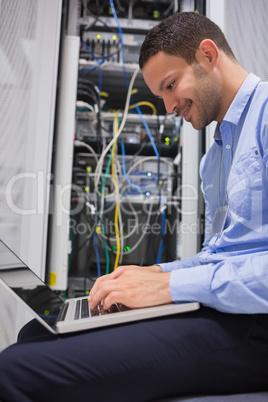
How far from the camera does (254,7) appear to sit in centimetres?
126

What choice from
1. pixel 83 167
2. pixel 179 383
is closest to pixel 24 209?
pixel 83 167

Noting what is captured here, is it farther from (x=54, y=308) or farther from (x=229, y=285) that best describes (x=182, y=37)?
(x=54, y=308)

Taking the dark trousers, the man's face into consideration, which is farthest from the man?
the man's face

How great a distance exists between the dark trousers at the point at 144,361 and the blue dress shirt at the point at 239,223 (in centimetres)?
5

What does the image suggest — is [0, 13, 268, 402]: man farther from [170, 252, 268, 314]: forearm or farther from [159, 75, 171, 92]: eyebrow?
[159, 75, 171, 92]: eyebrow

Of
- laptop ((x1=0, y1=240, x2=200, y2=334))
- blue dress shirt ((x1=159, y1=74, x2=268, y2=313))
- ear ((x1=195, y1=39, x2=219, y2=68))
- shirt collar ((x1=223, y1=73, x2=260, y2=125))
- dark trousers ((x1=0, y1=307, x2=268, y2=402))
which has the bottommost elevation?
dark trousers ((x1=0, y1=307, x2=268, y2=402))

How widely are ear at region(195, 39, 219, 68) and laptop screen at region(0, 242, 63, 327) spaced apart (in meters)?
0.68

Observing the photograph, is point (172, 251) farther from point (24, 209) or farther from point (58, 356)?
point (58, 356)

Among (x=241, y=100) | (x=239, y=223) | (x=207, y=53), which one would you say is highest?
(x=207, y=53)

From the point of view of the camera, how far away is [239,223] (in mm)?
673

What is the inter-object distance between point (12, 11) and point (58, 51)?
0.50m

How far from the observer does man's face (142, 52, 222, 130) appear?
816 mm

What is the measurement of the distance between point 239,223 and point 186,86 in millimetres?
396

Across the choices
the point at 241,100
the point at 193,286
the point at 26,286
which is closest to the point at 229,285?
the point at 193,286
